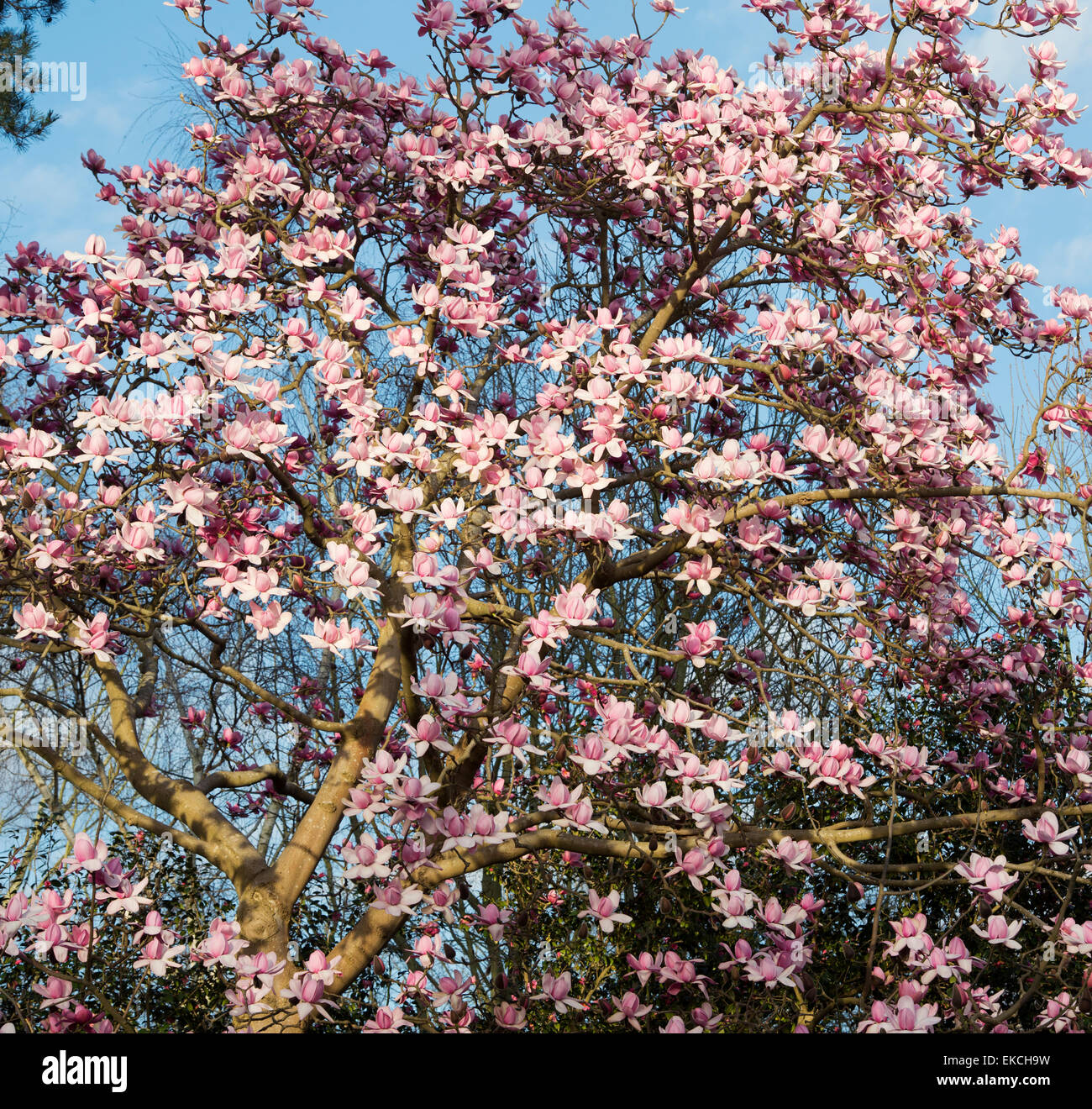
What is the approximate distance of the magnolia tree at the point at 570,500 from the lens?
342cm

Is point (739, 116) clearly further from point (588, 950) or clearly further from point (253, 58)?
point (588, 950)

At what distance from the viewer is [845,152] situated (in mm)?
4297

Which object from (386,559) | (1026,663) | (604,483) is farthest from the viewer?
(386,559)

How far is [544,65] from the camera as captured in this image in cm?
448

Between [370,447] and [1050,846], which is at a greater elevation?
[370,447]

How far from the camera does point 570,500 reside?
16.2 feet

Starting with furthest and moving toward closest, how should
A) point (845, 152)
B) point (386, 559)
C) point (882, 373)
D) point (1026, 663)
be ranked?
point (386, 559), point (1026, 663), point (845, 152), point (882, 373)

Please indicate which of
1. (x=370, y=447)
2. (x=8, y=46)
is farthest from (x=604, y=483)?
(x=8, y=46)

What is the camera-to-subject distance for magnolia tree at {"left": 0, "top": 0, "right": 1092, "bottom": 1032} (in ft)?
11.2

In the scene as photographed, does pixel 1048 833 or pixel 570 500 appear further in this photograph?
pixel 570 500

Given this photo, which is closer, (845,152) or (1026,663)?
(845,152)

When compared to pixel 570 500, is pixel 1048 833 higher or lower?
lower
